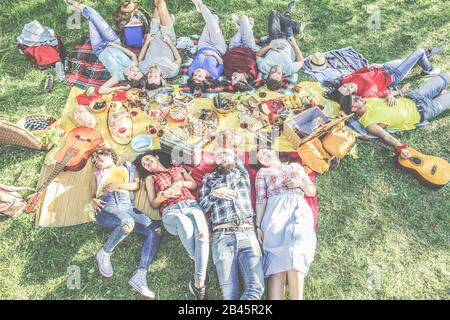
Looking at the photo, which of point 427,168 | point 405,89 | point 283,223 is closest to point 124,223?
point 283,223

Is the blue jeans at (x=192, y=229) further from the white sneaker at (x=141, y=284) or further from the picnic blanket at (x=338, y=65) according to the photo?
the picnic blanket at (x=338, y=65)

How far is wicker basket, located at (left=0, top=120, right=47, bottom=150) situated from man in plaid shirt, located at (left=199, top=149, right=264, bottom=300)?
116 inches

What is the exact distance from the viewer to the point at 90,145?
6941mm

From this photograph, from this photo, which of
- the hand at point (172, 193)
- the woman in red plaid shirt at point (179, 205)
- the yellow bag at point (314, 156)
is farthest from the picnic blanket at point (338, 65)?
the hand at point (172, 193)

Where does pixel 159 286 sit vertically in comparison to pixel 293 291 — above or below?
below

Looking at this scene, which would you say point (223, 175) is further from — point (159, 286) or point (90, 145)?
point (90, 145)

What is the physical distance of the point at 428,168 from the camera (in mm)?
6641

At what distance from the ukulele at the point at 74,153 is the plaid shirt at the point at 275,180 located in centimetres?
286

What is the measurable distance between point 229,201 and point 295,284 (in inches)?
58.1

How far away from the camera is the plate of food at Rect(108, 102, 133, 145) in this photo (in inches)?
280

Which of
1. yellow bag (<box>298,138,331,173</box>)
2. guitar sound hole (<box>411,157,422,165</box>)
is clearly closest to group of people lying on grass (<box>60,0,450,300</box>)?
guitar sound hole (<box>411,157,422,165</box>)

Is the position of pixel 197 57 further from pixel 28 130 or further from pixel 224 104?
pixel 28 130
